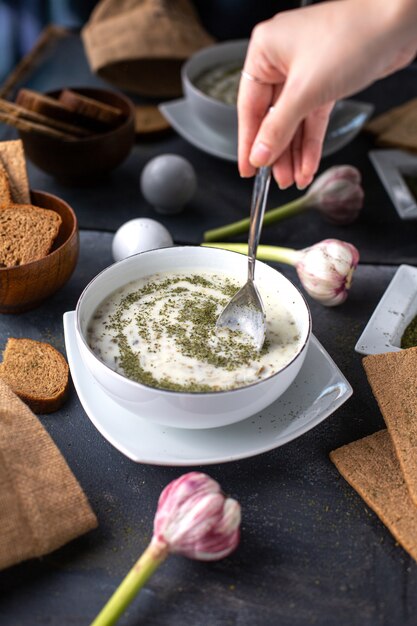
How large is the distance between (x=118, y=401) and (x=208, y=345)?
0.21 m

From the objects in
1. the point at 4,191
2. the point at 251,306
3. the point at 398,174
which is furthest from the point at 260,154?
the point at 398,174

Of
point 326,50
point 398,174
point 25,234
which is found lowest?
point 398,174

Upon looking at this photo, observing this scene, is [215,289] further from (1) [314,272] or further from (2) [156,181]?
(2) [156,181]

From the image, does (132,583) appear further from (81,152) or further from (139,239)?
(81,152)

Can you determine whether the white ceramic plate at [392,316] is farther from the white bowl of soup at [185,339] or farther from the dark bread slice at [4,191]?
the dark bread slice at [4,191]

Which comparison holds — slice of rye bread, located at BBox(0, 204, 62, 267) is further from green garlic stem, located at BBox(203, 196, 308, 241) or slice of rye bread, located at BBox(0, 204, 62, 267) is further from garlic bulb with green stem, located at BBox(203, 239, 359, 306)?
green garlic stem, located at BBox(203, 196, 308, 241)

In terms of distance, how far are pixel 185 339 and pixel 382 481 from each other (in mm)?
439

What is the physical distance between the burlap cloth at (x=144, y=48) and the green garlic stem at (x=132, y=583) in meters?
1.97

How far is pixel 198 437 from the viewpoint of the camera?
129 centimetres

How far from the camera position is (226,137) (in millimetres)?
2203

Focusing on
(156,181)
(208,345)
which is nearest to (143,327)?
(208,345)

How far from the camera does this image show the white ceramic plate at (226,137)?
2232 mm

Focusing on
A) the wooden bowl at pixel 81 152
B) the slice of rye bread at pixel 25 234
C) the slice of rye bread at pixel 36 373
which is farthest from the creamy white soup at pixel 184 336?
the wooden bowl at pixel 81 152

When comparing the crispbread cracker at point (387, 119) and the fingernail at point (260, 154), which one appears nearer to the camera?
the fingernail at point (260, 154)
